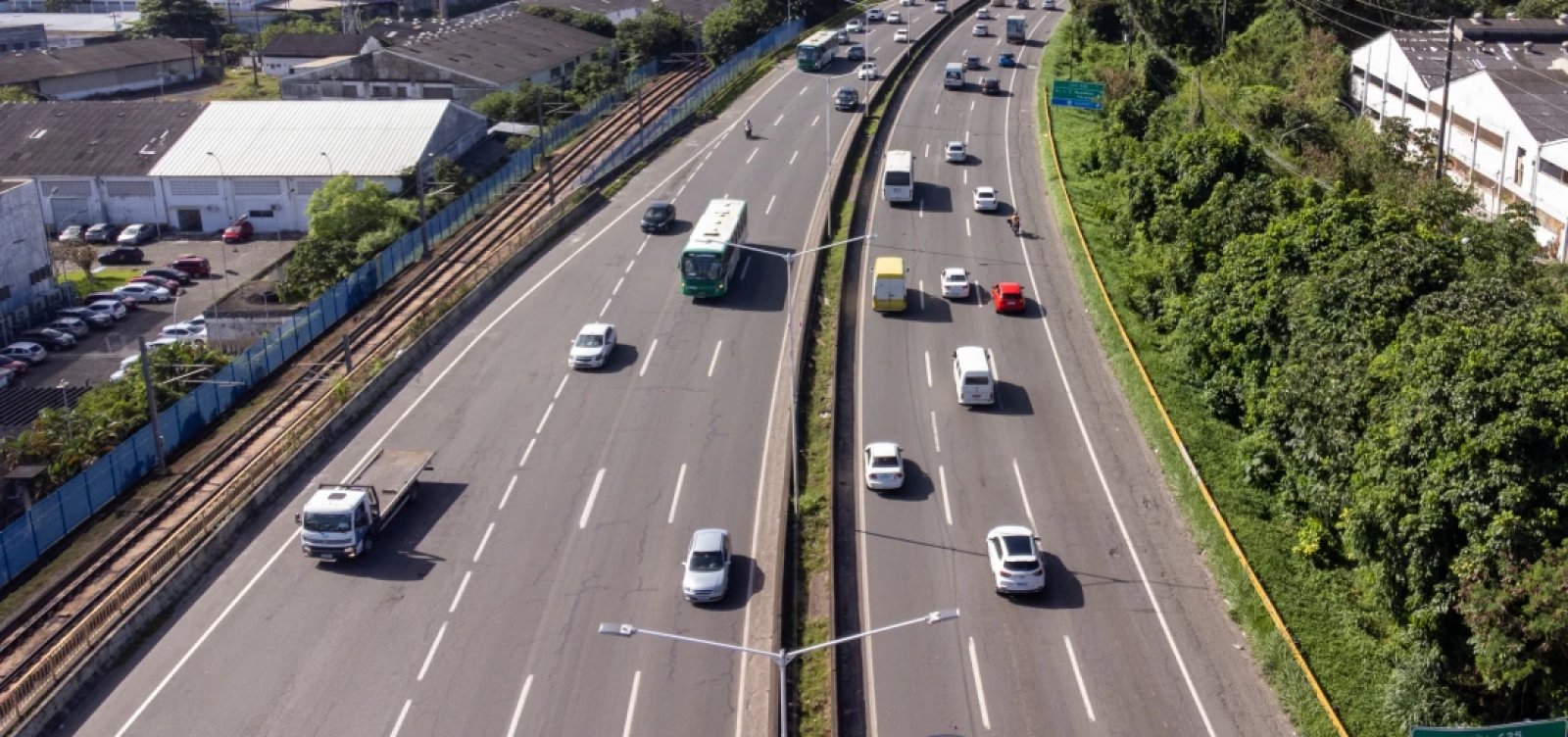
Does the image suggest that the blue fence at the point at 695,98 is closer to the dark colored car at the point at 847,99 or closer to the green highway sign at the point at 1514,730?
the dark colored car at the point at 847,99

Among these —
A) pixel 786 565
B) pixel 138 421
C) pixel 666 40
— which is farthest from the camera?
pixel 666 40

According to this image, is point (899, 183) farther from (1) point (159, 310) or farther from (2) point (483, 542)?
Result: (1) point (159, 310)

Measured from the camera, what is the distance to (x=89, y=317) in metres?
70.2

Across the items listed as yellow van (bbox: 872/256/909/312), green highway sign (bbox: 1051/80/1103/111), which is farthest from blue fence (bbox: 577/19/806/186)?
green highway sign (bbox: 1051/80/1103/111)

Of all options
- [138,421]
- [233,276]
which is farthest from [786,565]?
[233,276]

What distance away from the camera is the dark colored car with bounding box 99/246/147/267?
80938mm

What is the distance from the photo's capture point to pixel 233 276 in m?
77.1

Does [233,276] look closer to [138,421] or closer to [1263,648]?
[138,421]

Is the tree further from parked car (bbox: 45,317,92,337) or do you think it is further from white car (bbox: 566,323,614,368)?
white car (bbox: 566,323,614,368)

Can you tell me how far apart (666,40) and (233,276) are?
164 feet

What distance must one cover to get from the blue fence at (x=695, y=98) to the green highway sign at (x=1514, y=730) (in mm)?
55580

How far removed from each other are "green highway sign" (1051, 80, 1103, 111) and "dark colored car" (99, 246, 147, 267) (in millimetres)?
56725

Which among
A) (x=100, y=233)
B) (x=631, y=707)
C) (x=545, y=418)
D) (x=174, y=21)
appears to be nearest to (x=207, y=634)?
(x=631, y=707)

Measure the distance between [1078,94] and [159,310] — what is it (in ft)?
179
